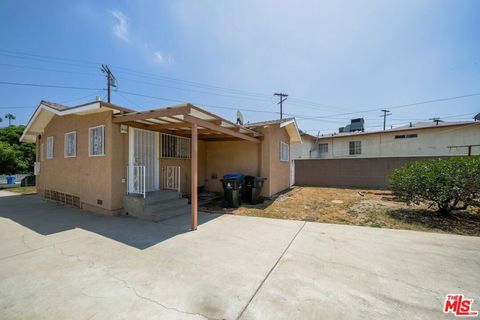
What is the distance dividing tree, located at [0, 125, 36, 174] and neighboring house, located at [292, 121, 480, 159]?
23.4 m

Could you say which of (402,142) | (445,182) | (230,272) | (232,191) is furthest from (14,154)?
(402,142)

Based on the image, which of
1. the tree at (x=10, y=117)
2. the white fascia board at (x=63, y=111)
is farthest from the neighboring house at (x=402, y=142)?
the tree at (x=10, y=117)

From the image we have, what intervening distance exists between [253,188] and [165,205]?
3.47 meters

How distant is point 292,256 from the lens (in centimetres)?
351

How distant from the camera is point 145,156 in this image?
7.04 m

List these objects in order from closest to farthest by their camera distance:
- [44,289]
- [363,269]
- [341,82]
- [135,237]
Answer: [44,289]
[363,269]
[135,237]
[341,82]

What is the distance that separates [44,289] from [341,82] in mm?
14920

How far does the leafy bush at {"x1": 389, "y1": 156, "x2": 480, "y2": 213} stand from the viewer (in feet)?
18.0

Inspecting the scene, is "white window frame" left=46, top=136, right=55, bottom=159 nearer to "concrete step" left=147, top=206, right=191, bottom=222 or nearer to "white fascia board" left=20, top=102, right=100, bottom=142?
"white fascia board" left=20, top=102, right=100, bottom=142

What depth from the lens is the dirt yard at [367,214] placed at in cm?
526

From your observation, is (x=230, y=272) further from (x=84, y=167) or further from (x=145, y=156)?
(x=84, y=167)

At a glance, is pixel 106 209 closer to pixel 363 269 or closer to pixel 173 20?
pixel 363 269

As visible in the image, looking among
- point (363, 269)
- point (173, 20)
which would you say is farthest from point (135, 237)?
point (173, 20)

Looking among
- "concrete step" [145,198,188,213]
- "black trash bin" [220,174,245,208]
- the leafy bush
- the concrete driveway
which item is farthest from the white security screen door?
the leafy bush
